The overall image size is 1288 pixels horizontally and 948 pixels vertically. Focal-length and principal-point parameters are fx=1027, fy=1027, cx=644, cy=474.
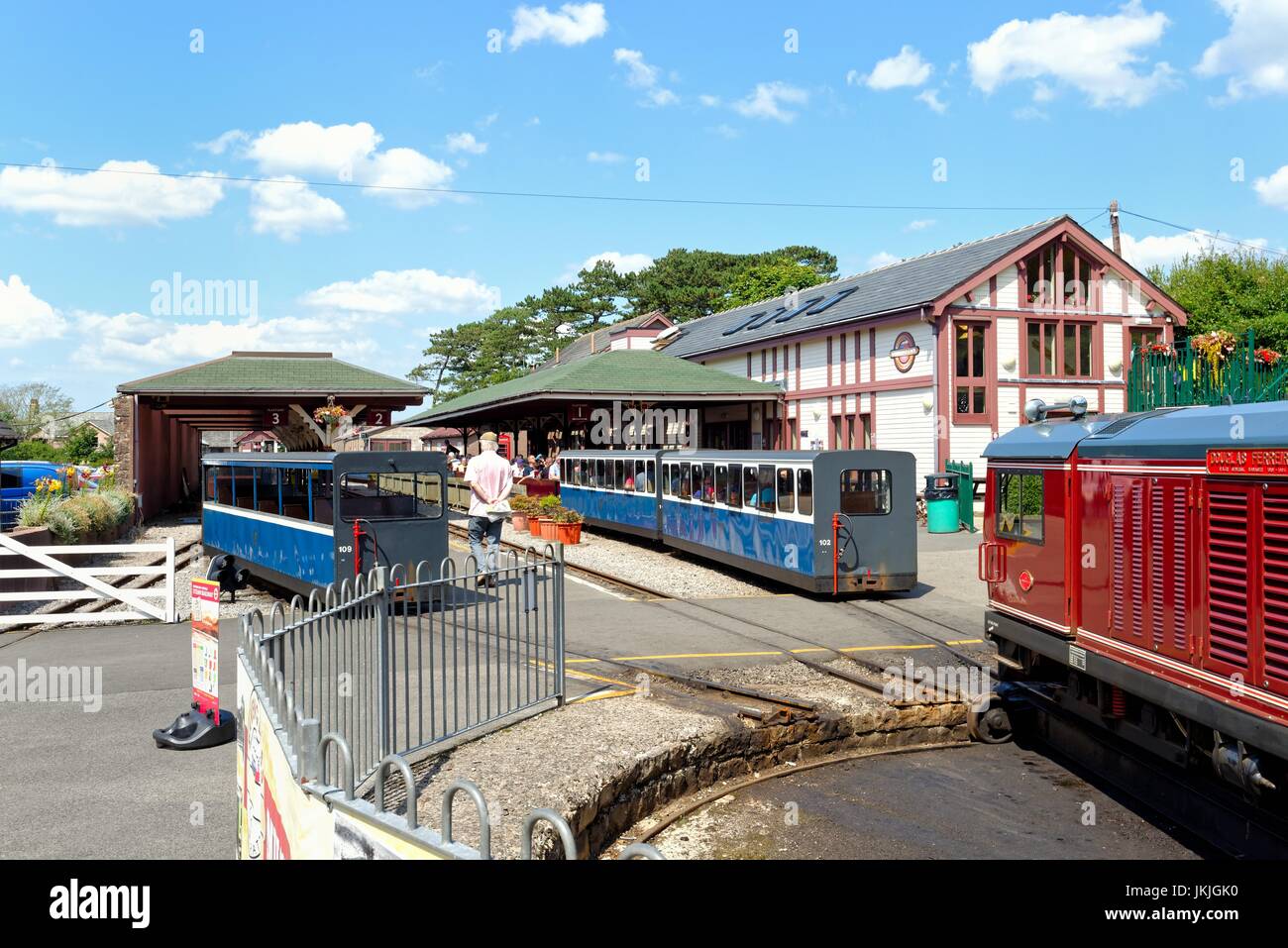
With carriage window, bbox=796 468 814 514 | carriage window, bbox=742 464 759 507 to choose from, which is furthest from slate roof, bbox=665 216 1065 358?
carriage window, bbox=796 468 814 514

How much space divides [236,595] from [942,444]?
63.4 feet

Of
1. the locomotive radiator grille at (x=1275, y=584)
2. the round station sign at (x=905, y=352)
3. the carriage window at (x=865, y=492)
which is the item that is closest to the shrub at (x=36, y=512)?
the carriage window at (x=865, y=492)

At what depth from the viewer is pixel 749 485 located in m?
17.8

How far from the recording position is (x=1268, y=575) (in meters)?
6.21

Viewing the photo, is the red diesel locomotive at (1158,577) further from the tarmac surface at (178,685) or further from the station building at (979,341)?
the station building at (979,341)

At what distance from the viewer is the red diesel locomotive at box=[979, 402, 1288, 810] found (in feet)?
20.4

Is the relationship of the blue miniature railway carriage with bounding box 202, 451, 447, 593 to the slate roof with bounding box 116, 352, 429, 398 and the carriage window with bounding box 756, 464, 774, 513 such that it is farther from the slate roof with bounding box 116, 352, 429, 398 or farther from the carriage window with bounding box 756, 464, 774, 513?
the slate roof with bounding box 116, 352, 429, 398

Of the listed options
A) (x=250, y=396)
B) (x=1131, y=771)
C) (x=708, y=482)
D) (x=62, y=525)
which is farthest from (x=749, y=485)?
(x=250, y=396)

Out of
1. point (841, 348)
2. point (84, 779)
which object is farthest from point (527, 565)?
point (841, 348)

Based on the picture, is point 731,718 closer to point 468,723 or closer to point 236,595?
point 468,723

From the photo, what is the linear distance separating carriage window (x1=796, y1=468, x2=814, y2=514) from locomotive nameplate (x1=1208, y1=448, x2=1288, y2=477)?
29.2 feet

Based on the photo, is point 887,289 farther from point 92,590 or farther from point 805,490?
point 92,590

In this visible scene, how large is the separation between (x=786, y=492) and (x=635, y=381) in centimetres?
1665

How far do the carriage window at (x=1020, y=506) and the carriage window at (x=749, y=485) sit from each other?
26.0 feet
